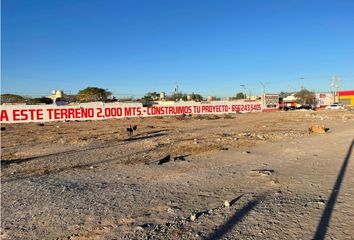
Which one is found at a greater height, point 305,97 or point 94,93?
point 94,93

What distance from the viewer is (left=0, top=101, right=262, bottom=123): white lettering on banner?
152ft

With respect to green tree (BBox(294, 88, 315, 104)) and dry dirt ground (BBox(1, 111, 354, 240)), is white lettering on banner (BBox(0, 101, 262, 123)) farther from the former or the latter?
green tree (BBox(294, 88, 315, 104))

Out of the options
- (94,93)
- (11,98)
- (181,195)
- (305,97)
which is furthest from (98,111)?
(305,97)

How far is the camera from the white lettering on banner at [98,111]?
46375 millimetres

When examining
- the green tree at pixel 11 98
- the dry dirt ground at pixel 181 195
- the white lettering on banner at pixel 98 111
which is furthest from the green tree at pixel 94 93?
the dry dirt ground at pixel 181 195

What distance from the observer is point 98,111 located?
52906mm

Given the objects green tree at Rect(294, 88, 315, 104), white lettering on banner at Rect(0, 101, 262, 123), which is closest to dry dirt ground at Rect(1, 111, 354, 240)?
white lettering on banner at Rect(0, 101, 262, 123)

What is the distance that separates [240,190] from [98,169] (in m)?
5.27

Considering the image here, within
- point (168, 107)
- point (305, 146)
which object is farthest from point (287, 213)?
point (168, 107)

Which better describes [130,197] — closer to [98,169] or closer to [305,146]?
[98,169]

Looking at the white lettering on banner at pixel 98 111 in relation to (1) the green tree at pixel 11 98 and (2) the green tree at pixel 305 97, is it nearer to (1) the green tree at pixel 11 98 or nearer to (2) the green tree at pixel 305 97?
(1) the green tree at pixel 11 98

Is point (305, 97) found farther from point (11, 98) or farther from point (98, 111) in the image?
point (98, 111)

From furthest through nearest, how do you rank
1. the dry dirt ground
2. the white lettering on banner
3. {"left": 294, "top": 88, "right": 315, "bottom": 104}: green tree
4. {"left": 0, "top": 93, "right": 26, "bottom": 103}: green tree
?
{"left": 294, "top": 88, "right": 315, "bottom": 104}: green tree < {"left": 0, "top": 93, "right": 26, "bottom": 103}: green tree < the white lettering on banner < the dry dirt ground

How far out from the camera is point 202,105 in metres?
64.9
